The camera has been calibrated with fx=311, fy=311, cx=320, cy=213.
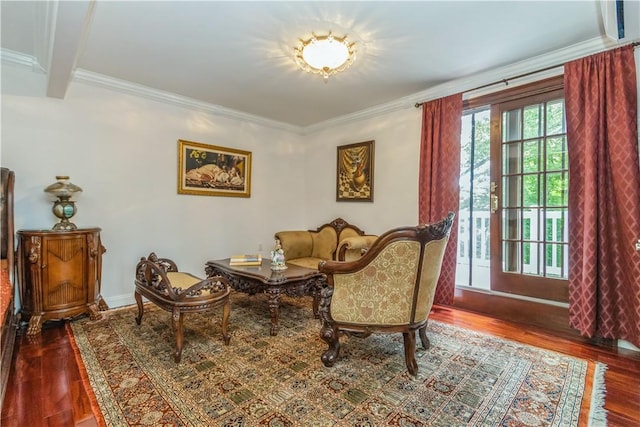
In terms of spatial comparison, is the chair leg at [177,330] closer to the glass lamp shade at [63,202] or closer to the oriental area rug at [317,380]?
the oriental area rug at [317,380]

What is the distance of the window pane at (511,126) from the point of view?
3.10m

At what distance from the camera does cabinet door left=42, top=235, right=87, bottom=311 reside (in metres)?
2.66

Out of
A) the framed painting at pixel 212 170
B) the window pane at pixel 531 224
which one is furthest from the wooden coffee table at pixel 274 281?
the window pane at pixel 531 224

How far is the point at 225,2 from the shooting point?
2123 mm

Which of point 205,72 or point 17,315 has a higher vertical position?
point 205,72

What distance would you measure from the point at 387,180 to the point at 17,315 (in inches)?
157

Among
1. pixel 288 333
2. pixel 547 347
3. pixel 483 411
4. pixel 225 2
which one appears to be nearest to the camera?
pixel 483 411

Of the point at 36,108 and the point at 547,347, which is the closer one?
the point at 547,347

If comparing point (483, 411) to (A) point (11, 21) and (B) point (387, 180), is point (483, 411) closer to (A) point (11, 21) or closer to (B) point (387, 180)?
(B) point (387, 180)

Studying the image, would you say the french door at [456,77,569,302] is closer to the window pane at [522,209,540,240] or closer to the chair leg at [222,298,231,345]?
the window pane at [522,209,540,240]

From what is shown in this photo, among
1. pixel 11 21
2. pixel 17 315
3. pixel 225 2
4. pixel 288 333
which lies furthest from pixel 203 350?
pixel 11 21

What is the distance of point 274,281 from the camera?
265 centimetres

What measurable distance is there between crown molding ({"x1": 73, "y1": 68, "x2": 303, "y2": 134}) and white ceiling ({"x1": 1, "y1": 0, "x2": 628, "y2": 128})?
0.08ft

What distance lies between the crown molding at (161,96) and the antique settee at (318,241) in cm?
174
